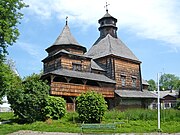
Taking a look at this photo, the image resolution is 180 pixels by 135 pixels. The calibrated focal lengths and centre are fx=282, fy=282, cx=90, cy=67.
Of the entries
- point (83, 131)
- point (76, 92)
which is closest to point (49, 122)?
point (83, 131)

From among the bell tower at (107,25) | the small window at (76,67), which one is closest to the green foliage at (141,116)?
the small window at (76,67)

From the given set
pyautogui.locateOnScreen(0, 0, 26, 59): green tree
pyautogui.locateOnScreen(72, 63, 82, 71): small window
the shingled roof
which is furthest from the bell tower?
pyautogui.locateOnScreen(0, 0, 26, 59): green tree

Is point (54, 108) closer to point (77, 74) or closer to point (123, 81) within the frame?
point (77, 74)

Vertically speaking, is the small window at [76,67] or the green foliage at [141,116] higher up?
the small window at [76,67]

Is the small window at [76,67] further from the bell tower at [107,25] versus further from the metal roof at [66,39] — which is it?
the bell tower at [107,25]

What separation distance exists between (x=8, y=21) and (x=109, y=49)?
57.6 feet

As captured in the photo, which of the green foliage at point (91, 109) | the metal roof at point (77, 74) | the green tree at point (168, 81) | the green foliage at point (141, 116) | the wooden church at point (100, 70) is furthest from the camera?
the green tree at point (168, 81)

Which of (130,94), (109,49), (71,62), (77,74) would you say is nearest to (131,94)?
(130,94)

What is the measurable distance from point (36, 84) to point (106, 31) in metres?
22.4

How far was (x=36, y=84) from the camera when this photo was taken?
23.6 metres

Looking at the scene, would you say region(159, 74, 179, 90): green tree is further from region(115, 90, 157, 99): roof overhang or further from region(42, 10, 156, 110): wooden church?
region(115, 90, 157, 99): roof overhang

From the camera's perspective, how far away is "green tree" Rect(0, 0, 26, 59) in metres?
23.0

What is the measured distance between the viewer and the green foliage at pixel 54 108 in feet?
73.9

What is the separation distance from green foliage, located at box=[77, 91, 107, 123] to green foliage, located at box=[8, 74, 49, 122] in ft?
11.3
